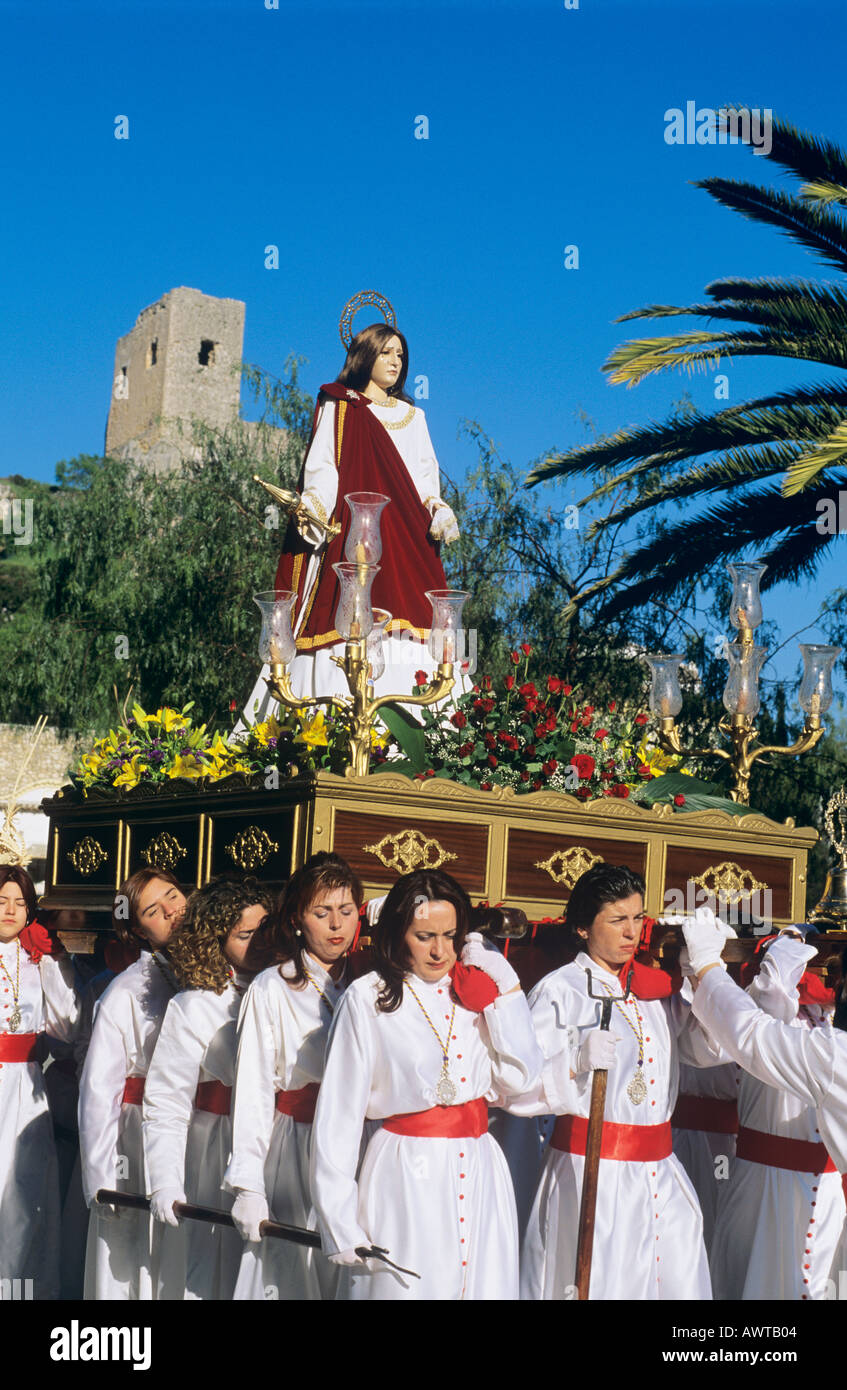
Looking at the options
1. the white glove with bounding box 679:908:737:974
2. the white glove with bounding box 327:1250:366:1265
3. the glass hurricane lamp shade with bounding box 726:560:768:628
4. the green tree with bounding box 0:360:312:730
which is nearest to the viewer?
the white glove with bounding box 327:1250:366:1265

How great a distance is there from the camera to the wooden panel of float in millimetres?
5566

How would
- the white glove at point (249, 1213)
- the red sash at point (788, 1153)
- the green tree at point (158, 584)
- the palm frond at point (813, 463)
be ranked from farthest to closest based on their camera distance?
1. the green tree at point (158, 584)
2. the palm frond at point (813, 463)
3. the red sash at point (788, 1153)
4. the white glove at point (249, 1213)

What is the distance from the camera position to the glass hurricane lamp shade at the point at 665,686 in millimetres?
7000

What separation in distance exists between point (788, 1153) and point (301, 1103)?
151 cm

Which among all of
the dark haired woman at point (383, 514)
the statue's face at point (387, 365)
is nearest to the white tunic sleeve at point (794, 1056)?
the dark haired woman at point (383, 514)

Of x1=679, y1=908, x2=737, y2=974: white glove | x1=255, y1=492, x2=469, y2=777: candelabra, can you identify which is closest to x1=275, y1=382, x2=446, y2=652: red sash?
x1=255, y1=492, x2=469, y2=777: candelabra

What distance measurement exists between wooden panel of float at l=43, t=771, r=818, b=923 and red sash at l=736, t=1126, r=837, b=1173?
1.38 m

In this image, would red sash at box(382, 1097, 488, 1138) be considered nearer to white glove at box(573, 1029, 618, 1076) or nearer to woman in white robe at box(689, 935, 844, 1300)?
white glove at box(573, 1029, 618, 1076)

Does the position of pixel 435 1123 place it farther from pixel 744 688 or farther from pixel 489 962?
pixel 744 688

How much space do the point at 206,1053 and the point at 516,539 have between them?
46.7 ft

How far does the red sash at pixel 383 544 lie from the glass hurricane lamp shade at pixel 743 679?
6.41ft

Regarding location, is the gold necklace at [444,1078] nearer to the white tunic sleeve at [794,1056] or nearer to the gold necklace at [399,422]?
the white tunic sleeve at [794,1056]

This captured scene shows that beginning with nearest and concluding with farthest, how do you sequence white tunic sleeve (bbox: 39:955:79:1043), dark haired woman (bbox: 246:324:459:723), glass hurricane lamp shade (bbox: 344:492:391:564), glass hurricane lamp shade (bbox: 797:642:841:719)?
1. white tunic sleeve (bbox: 39:955:79:1043)
2. glass hurricane lamp shade (bbox: 344:492:391:564)
3. glass hurricane lamp shade (bbox: 797:642:841:719)
4. dark haired woman (bbox: 246:324:459:723)
